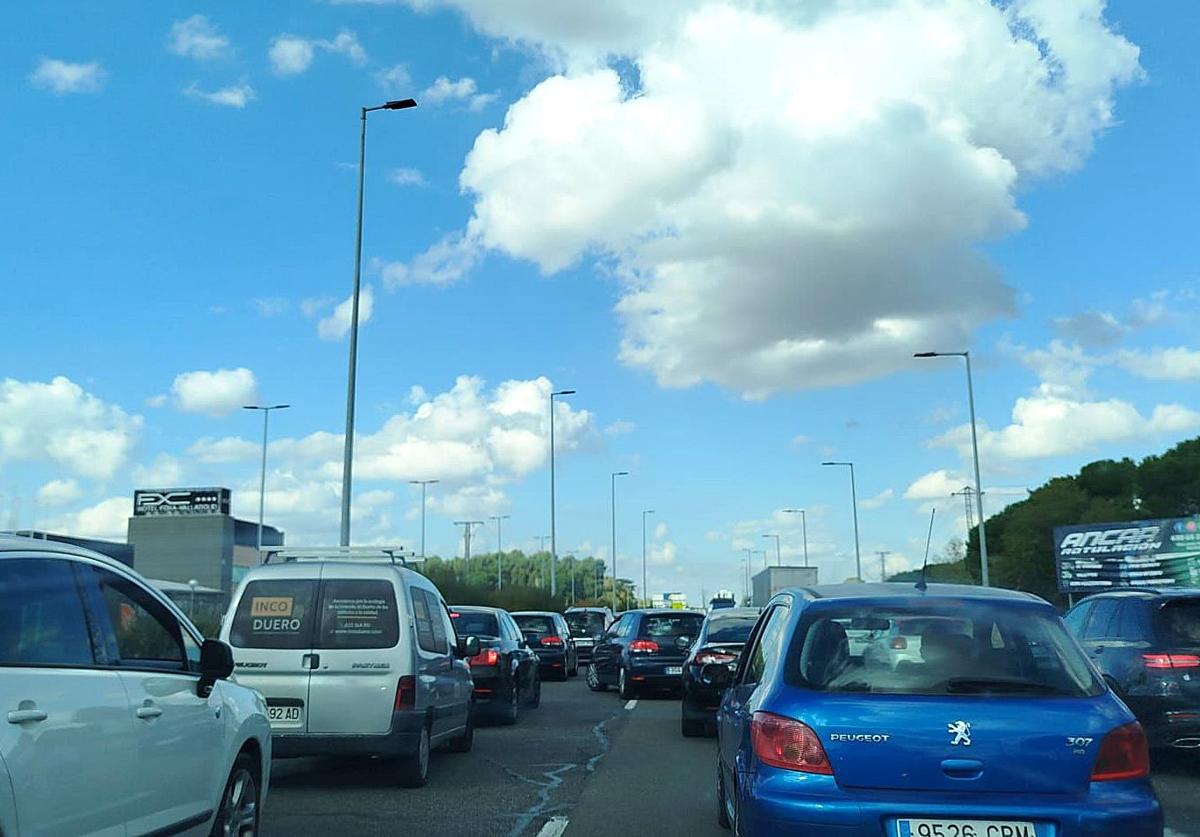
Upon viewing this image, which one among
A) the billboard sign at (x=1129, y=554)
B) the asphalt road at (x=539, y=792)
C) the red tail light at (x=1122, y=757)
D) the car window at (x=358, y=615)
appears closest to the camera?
the red tail light at (x=1122, y=757)

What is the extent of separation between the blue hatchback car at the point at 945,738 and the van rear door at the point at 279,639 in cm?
511

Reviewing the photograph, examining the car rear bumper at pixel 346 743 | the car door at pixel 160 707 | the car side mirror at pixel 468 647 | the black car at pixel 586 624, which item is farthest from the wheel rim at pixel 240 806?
the black car at pixel 586 624

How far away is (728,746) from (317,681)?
13.8ft


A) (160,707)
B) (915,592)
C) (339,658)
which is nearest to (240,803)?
(160,707)

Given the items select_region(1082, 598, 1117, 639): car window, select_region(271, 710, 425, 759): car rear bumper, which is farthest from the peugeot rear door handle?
select_region(1082, 598, 1117, 639): car window

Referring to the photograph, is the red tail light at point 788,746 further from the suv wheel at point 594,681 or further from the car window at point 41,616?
the suv wheel at point 594,681

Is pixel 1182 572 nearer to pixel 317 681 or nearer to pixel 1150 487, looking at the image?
pixel 1150 487

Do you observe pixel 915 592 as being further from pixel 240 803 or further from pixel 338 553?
pixel 338 553

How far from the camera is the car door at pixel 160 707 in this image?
5.29 metres

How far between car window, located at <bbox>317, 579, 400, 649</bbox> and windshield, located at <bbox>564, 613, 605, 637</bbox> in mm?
27027

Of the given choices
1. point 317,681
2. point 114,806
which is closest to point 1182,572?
point 317,681

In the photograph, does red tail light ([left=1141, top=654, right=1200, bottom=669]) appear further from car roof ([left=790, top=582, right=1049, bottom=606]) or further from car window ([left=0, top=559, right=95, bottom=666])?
car window ([left=0, top=559, right=95, bottom=666])

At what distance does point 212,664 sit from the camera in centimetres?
601

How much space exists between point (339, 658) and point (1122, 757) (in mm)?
6454
